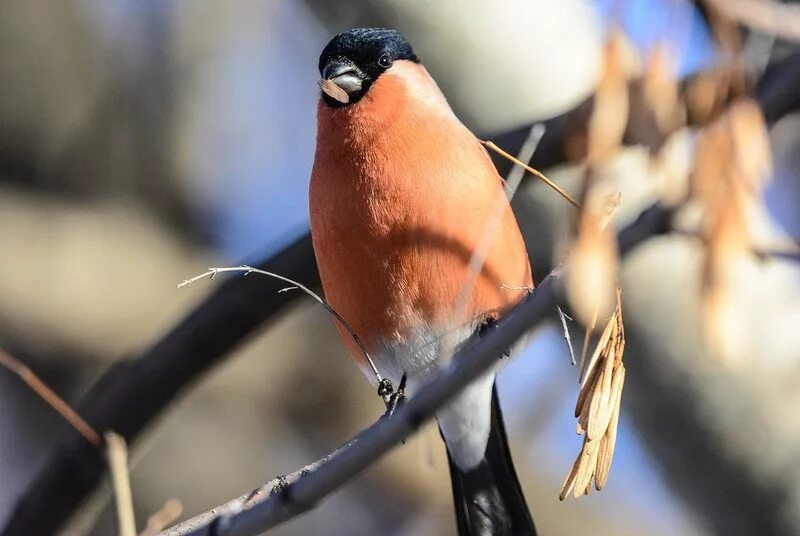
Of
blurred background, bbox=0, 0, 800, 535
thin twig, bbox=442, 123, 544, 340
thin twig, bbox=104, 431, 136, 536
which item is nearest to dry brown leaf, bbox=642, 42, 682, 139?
thin twig, bbox=442, 123, 544, 340

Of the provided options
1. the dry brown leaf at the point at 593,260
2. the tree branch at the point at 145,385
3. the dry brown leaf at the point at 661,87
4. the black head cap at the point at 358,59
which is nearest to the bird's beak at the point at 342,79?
the black head cap at the point at 358,59

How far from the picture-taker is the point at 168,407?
2.01 metres

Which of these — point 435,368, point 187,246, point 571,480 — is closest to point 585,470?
point 571,480

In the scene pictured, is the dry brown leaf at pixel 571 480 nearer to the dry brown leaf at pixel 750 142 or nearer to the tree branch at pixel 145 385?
the dry brown leaf at pixel 750 142

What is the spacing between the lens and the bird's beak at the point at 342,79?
→ 1.44 m

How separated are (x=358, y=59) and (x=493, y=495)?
71 centimetres

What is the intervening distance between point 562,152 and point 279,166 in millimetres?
1749

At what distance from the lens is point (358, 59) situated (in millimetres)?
1547

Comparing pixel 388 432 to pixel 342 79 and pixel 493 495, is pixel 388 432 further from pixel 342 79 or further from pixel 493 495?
pixel 493 495

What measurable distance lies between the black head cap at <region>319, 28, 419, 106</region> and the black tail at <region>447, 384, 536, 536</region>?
0.55 metres

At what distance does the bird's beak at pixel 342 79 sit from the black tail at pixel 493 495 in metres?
0.56

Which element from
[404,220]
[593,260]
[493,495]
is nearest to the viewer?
[593,260]

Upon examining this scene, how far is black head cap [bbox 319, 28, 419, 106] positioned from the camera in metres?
1.50

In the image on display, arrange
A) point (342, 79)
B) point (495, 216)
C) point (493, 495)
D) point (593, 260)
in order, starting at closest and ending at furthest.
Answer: point (593, 260) → point (495, 216) → point (342, 79) → point (493, 495)
